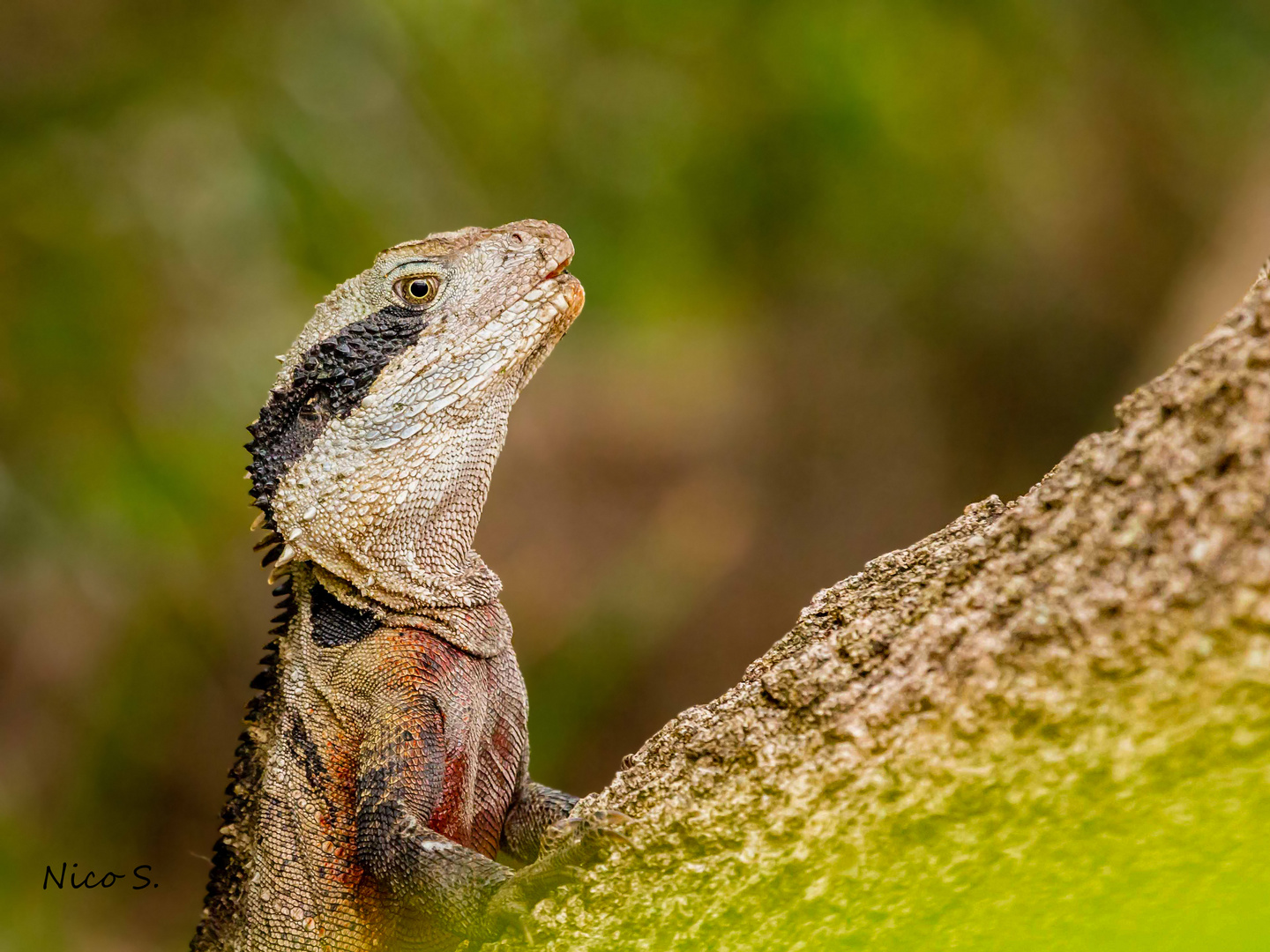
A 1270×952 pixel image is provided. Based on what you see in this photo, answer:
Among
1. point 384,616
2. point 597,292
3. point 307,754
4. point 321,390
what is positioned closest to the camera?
point 307,754

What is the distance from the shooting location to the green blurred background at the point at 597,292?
750cm

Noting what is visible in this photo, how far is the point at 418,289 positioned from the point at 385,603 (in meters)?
1.04

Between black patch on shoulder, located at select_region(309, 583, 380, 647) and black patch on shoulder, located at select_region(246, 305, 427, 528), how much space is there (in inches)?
12.0

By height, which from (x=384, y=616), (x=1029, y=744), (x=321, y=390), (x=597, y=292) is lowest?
(x=1029, y=744)

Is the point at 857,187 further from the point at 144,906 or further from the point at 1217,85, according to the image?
the point at 144,906

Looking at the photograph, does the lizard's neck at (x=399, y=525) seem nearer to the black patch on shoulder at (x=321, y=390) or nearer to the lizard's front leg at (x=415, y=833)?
the black patch on shoulder at (x=321, y=390)

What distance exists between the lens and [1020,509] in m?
2.18

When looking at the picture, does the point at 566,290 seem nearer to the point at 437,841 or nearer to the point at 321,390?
the point at 321,390

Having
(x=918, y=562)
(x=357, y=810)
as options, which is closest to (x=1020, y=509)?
(x=918, y=562)

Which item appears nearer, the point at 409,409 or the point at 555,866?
the point at 555,866

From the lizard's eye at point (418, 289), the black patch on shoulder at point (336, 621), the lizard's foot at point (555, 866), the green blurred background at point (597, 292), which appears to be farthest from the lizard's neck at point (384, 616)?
the green blurred background at point (597, 292)

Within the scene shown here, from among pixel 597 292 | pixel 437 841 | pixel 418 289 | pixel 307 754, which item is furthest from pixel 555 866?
pixel 597 292

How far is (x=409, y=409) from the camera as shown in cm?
376

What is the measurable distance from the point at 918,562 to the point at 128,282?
6480mm
